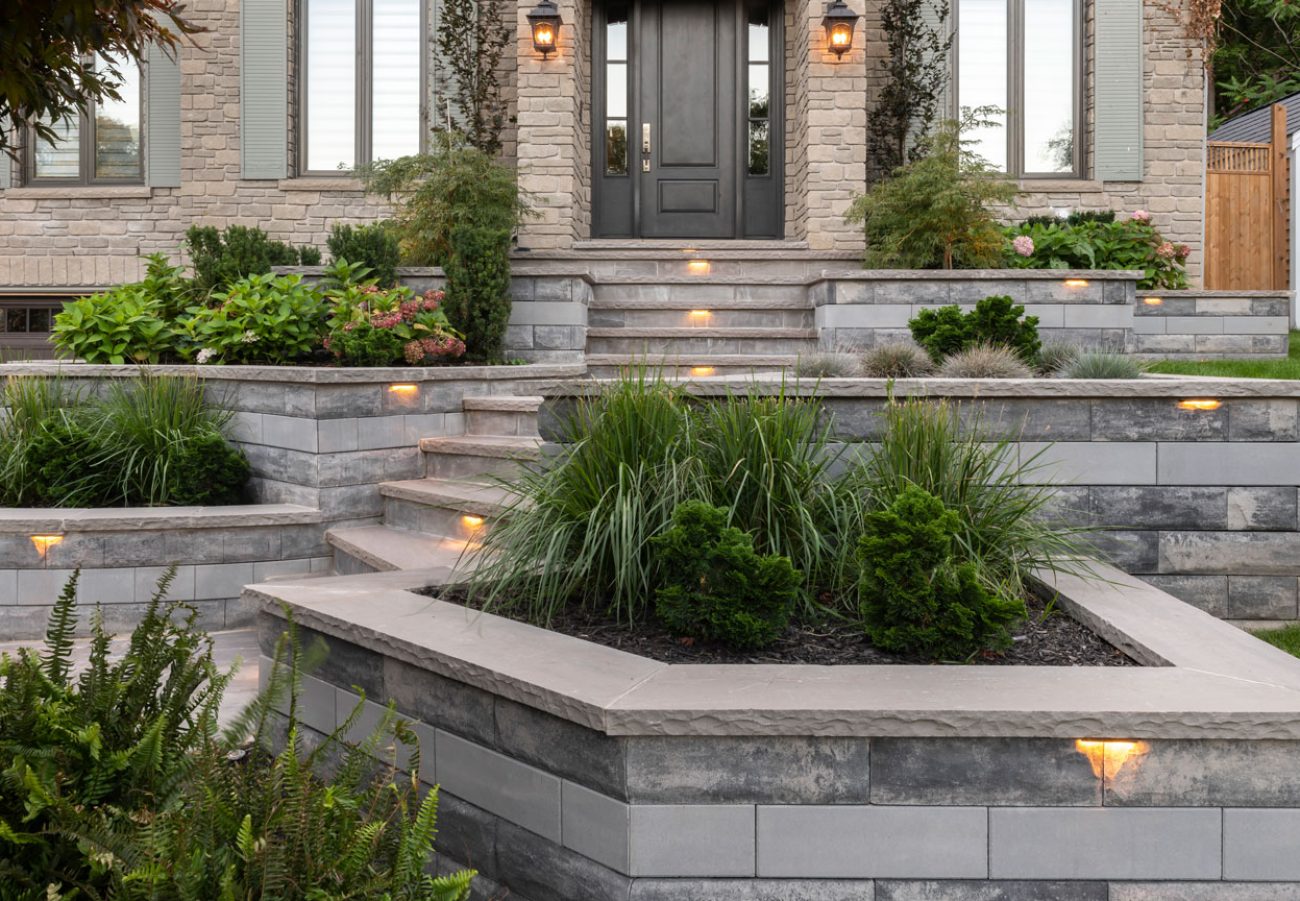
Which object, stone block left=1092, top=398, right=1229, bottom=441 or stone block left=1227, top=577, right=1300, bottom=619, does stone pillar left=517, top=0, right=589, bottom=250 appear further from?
stone block left=1227, top=577, right=1300, bottom=619

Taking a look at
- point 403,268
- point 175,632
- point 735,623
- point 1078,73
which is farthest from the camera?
point 1078,73

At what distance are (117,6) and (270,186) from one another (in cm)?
843

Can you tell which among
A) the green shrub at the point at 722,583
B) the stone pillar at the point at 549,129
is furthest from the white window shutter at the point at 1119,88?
the green shrub at the point at 722,583

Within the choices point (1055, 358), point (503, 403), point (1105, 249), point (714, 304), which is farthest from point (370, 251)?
point (1105, 249)

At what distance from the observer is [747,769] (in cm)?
229

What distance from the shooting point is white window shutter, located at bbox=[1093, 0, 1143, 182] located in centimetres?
972

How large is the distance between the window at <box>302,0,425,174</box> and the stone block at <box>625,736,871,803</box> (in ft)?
29.3

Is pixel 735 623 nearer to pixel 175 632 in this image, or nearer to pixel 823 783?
pixel 823 783

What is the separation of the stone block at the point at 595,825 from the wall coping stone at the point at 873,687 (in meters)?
0.16

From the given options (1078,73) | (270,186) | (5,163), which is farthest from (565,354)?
(5,163)

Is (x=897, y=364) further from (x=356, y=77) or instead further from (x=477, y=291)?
(x=356, y=77)

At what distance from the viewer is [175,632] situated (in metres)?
2.35

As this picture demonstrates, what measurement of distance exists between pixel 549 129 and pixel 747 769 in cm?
750

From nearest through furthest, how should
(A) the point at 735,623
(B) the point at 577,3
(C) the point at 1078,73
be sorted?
(A) the point at 735,623 < (B) the point at 577,3 < (C) the point at 1078,73
